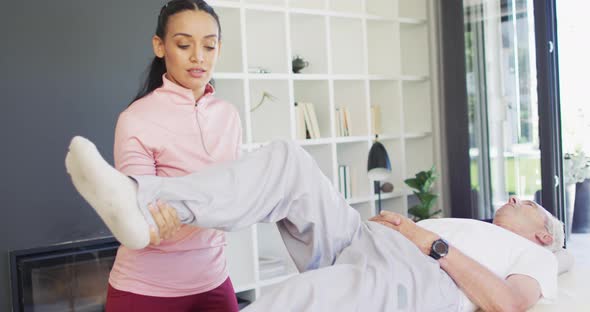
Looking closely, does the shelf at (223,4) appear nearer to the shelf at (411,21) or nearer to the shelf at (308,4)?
the shelf at (308,4)

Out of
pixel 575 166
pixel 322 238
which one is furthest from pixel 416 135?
pixel 322 238

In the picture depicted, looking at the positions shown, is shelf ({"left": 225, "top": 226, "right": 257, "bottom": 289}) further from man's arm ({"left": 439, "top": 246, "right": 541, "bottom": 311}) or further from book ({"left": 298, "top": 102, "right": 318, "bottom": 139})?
man's arm ({"left": 439, "top": 246, "right": 541, "bottom": 311})

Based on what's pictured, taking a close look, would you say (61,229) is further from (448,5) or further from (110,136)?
(448,5)

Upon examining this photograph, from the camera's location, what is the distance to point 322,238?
67.5 inches

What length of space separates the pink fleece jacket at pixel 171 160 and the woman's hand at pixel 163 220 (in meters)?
0.30

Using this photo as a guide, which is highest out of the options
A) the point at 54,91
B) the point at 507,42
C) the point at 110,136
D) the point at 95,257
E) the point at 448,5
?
the point at 448,5

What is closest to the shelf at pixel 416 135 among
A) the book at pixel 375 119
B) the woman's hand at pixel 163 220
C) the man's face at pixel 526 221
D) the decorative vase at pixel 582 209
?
the book at pixel 375 119

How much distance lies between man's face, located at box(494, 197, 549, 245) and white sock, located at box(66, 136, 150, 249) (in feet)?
4.55

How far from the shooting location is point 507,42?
3857mm

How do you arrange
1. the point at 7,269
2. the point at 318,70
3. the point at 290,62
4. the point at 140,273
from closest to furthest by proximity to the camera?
the point at 140,273 < the point at 7,269 < the point at 290,62 < the point at 318,70

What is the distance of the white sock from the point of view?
1.28 metres

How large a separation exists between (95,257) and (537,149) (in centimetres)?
254

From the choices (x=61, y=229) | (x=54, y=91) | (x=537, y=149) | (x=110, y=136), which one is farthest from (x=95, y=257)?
(x=537, y=149)

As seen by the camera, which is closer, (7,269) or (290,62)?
(7,269)
